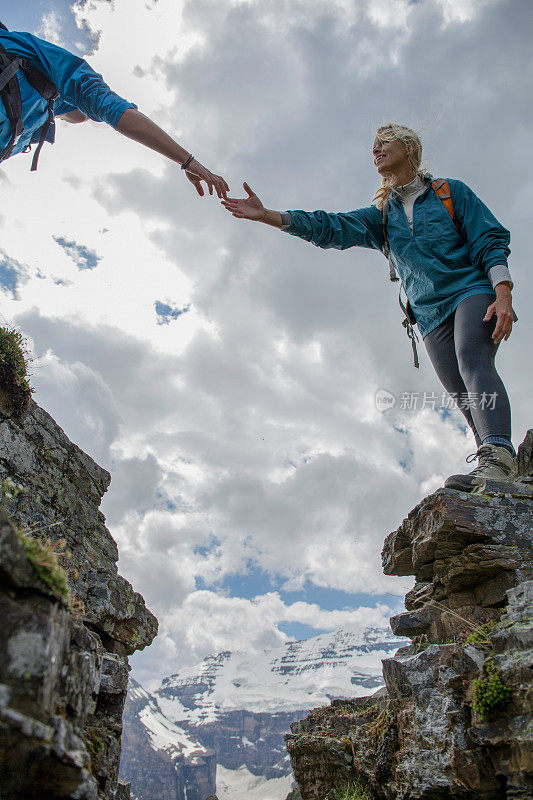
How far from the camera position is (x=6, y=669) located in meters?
2.35

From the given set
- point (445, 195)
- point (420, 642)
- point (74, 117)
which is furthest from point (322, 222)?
point (420, 642)

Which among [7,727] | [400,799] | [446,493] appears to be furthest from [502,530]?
[7,727]

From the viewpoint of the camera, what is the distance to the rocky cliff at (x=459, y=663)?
157 inches

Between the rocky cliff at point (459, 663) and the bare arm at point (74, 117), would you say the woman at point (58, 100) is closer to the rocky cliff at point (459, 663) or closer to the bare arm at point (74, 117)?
the bare arm at point (74, 117)

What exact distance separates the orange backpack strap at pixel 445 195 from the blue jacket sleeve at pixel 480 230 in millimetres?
50

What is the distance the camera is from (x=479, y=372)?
6.29 metres

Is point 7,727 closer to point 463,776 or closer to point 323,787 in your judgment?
point 463,776

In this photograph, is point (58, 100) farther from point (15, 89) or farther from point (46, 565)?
point (46, 565)

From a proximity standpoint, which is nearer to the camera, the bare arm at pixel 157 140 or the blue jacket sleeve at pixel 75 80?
the blue jacket sleeve at pixel 75 80

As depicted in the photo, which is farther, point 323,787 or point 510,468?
point 323,787

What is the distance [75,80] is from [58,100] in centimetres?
53

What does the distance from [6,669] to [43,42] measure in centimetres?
574

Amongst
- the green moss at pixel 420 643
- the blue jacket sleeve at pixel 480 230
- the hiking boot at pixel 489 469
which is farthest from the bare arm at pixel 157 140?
the green moss at pixel 420 643

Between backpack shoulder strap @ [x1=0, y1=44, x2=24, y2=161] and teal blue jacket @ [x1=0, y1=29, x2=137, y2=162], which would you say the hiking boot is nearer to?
teal blue jacket @ [x1=0, y1=29, x2=137, y2=162]
